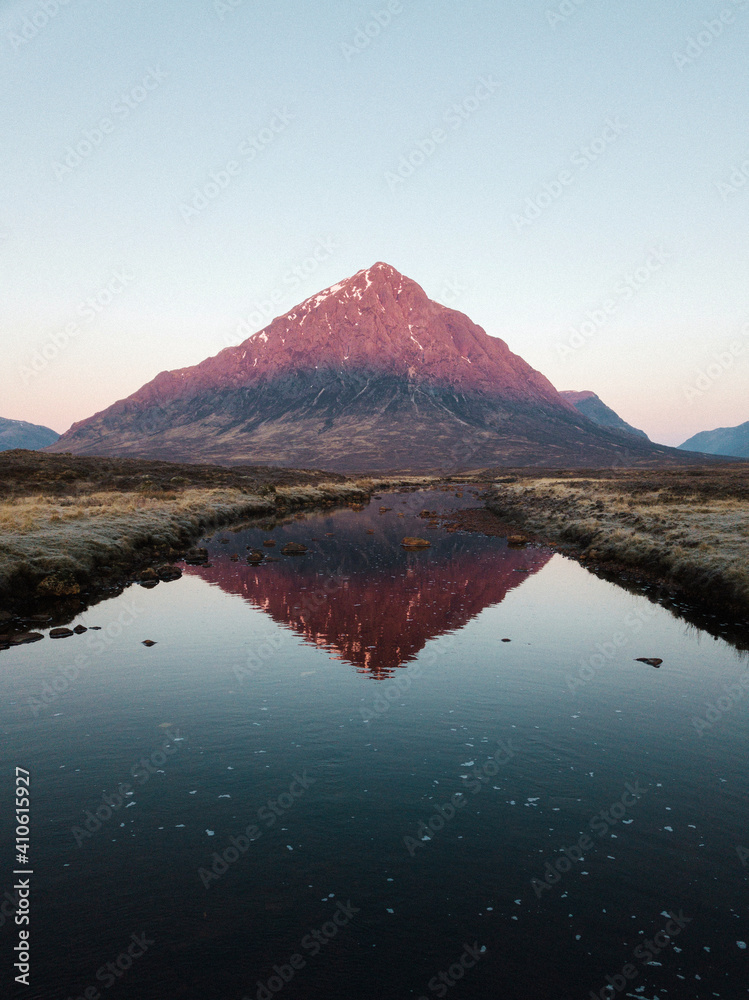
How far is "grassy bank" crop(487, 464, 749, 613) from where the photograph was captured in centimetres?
2747

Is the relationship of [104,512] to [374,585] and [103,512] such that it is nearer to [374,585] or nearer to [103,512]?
[103,512]

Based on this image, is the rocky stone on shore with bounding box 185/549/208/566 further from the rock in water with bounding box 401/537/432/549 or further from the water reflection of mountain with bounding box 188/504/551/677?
the rock in water with bounding box 401/537/432/549

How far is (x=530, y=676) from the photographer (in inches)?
727

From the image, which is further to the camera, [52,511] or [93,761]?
[52,511]

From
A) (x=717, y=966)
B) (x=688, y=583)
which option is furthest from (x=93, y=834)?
(x=688, y=583)

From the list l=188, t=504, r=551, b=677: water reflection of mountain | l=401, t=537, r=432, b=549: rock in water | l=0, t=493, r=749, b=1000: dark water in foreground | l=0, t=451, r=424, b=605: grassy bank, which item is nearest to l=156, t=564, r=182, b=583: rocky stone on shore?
l=188, t=504, r=551, b=677: water reflection of mountain

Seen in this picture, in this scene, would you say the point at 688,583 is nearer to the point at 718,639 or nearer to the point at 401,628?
the point at 718,639

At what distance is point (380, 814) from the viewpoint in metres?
11.0

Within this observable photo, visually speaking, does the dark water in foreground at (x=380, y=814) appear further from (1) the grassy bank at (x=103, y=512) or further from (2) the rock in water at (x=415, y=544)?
(2) the rock in water at (x=415, y=544)

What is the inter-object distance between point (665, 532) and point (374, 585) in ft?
64.8

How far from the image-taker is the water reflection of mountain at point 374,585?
22.6 meters

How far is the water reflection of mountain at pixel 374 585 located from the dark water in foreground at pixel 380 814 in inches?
20.6

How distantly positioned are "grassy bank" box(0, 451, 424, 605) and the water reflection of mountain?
15.4 ft

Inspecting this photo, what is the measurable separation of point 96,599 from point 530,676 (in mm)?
20252
